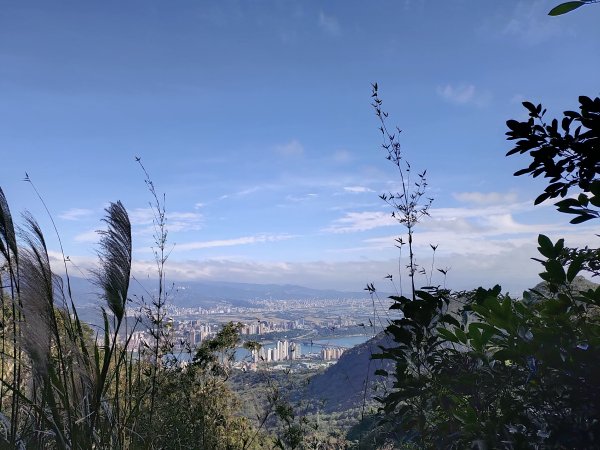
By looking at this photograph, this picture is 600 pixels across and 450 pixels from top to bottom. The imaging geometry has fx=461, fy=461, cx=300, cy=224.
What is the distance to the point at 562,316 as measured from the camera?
104 cm

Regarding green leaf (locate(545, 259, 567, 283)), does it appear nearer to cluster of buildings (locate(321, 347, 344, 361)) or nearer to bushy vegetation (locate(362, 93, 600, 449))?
bushy vegetation (locate(362, 93, 600, 449))

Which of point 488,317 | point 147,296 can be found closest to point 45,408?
point 147,296

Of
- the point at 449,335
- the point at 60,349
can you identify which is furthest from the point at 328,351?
the point at 449,335

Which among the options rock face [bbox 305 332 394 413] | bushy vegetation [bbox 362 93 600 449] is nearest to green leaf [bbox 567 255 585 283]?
bushy vegetation [bbox 362 93 600 449]

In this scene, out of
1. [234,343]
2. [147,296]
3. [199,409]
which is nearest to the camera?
[147,296]

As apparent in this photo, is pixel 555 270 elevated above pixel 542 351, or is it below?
above

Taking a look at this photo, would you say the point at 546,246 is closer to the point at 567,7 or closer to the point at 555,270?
the point at 555,270

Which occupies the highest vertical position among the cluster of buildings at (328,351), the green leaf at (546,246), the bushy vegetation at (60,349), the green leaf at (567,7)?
the green leaf at (567,7)

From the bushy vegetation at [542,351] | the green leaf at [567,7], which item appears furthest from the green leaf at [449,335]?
the green leaf at [567,7]

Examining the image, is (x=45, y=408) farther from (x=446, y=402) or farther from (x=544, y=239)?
(x=544, y=239)

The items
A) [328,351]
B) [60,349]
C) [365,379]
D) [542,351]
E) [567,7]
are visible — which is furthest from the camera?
[328,351]

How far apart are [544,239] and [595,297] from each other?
18 centimetres

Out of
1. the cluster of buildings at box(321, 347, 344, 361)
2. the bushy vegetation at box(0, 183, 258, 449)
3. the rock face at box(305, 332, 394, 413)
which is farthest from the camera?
the cluster of buildings at box(321, 347, 344, 361)

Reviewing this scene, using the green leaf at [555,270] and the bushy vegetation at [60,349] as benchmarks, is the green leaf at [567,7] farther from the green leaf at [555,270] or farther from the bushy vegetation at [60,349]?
the bushy vegetation at [60,349]
